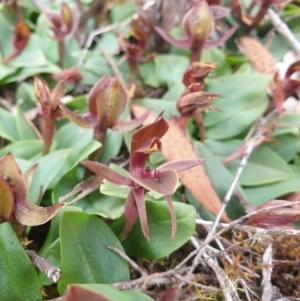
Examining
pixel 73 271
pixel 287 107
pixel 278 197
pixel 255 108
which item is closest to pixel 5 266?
pixel 73 271

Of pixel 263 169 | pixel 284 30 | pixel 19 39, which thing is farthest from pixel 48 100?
pixel 284 30

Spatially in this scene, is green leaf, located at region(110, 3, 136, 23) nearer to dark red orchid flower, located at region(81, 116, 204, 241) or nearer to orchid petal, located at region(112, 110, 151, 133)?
orchid petal, located at region(112, 110, 151, 133)

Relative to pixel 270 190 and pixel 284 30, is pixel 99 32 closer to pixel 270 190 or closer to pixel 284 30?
pixel 284 30

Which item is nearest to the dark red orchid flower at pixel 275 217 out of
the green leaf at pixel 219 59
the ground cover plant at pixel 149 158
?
the ground cover plant at pixel 149 158

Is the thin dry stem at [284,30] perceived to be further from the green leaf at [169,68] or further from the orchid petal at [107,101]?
the orchid petal at [107,101]

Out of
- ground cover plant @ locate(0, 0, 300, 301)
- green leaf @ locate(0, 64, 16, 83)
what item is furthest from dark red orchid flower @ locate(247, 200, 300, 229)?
green leaf @ locate(0, 64, 16, 83)

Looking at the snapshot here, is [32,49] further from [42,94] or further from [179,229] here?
[179,229]
